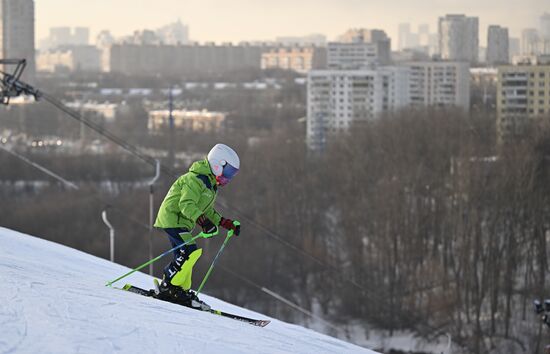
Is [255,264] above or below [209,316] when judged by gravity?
below

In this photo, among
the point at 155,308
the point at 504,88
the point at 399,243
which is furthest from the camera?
the point at 504,88

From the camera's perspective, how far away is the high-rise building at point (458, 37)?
92.3 meters

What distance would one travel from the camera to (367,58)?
85.5 meters

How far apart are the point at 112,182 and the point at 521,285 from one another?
18.9 metres

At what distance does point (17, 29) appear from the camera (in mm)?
57250

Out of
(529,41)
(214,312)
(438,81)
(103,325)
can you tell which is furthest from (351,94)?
(103,325)

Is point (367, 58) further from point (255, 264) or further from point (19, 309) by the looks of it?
point (19, 309)

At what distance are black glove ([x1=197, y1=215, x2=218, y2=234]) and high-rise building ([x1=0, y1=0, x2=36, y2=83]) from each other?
142ft

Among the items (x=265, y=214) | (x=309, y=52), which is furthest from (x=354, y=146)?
(x=309, y=52)

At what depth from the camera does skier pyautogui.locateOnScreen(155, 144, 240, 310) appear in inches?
235

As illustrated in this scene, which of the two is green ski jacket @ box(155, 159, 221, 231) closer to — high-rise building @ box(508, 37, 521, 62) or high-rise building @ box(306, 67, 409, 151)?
high-rise building @ box(306, 67, 409, 151)

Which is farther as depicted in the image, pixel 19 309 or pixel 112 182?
pixel 112 182

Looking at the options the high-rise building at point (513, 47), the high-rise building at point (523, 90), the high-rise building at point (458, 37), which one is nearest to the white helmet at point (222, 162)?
the high-rise building at point (523, 90)

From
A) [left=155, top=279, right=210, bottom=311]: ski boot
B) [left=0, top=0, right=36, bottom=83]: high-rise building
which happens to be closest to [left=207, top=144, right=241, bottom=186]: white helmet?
[left=155, top=279, right=210, bottom=311]: ski boot
